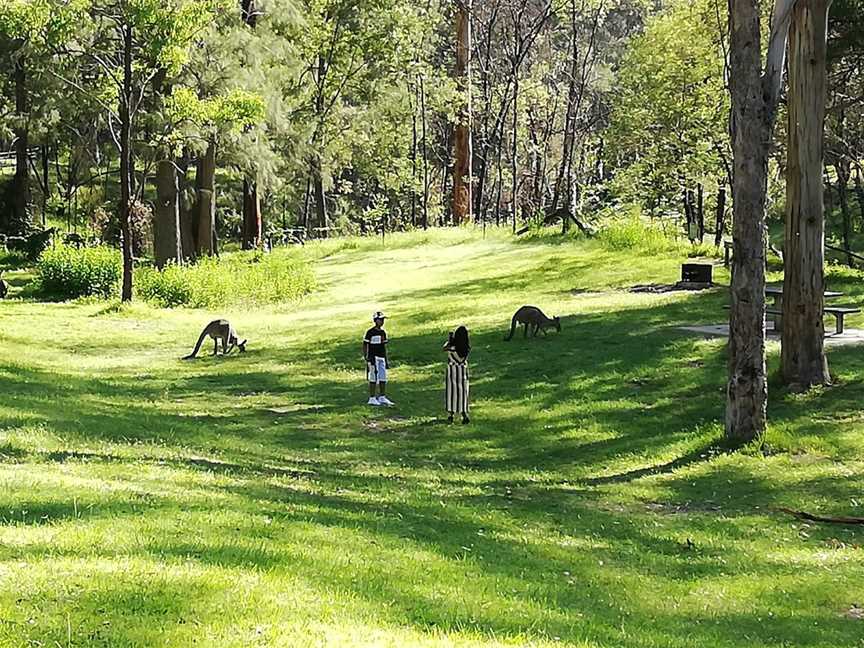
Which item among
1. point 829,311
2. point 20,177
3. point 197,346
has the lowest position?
point 197,346

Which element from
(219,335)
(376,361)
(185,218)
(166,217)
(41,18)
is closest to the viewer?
(376,361)

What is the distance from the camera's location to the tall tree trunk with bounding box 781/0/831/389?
13.5m

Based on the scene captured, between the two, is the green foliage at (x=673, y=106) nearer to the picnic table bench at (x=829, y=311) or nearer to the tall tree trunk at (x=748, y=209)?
the picnic table bench at (x=829, y=311)

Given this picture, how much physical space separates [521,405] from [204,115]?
540 inches

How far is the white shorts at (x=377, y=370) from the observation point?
14.9 metres

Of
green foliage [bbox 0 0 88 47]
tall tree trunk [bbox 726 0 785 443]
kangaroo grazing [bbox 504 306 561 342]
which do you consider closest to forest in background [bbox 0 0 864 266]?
green foliage [bbox 0 0 88 47]

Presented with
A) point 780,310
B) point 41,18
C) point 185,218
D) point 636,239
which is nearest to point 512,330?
point 780,310

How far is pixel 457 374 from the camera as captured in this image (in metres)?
13.7

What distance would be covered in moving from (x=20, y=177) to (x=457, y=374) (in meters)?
37.3

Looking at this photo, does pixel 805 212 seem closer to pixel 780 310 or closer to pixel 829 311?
pixel 829 311

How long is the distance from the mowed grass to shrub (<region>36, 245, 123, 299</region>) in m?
5.70

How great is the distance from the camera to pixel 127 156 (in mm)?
24766

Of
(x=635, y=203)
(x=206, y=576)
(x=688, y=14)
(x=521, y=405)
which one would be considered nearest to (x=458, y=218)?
(x=635, y=203)

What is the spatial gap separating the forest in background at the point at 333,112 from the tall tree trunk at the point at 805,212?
23.5ft
